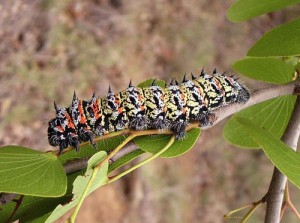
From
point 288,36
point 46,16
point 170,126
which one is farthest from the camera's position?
point 46,16

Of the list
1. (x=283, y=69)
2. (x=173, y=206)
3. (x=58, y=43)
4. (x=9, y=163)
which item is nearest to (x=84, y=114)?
(x=9, y=163)

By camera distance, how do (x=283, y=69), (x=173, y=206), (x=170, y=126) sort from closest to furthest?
1. (x=170, y=126)
2. (x=283, y=69)
3. (x=173, y=206)

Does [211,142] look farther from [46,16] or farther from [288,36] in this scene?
[288,36]

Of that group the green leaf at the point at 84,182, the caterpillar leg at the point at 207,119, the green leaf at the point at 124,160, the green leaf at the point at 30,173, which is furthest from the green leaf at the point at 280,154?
Answer: the green leaf at the point at 30,173

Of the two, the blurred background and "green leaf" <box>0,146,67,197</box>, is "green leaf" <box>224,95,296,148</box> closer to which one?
"green leaf" <box>0,146,67,197</box>

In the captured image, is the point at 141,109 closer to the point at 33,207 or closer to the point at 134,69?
the point at 33,207

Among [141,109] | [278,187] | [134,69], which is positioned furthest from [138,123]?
[134,69]

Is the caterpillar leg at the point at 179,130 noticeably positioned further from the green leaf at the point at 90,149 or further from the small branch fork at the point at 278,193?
the small branch fork at the point at 278,193

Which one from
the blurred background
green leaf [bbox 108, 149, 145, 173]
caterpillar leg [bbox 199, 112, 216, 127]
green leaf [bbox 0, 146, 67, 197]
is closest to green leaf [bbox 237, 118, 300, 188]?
caterpillar leg [bbox 199, 112, 216, 127]
